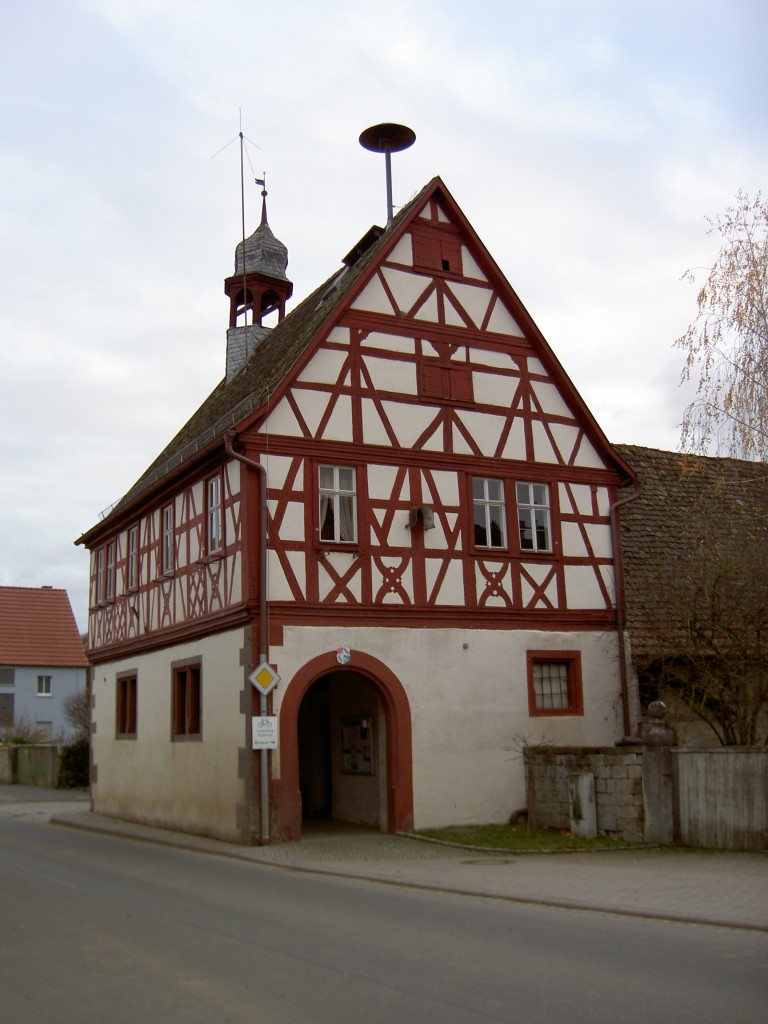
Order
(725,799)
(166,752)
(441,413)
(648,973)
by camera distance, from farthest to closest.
→ (166,752)
(441,413)
(725,799)
(648,973)

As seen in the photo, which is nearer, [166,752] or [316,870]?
[316,870]

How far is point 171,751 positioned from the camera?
2222 centimetres

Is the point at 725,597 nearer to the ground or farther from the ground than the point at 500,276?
nearer to the ground

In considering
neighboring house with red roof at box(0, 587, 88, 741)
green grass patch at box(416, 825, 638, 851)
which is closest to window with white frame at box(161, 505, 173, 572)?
green grass patch at box(416, 825, 638, 851)

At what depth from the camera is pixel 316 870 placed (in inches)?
590

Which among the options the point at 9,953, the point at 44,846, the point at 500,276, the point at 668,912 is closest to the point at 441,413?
the point at 500,276

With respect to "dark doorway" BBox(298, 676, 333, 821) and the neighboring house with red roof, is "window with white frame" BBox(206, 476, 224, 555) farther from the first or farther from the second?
the neighboring house with red roof

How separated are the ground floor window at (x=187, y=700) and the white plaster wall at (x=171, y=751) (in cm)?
25

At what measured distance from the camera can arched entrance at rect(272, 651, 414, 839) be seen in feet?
59.7

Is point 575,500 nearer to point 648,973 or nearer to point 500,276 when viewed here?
point 500,276

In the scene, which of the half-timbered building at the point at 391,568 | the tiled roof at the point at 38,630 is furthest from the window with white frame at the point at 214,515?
the tiled roof at the point at 38,630

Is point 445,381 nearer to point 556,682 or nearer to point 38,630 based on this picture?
point 556,682

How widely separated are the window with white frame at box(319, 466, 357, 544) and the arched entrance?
6.66 ft

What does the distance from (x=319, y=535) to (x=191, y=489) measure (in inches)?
149
